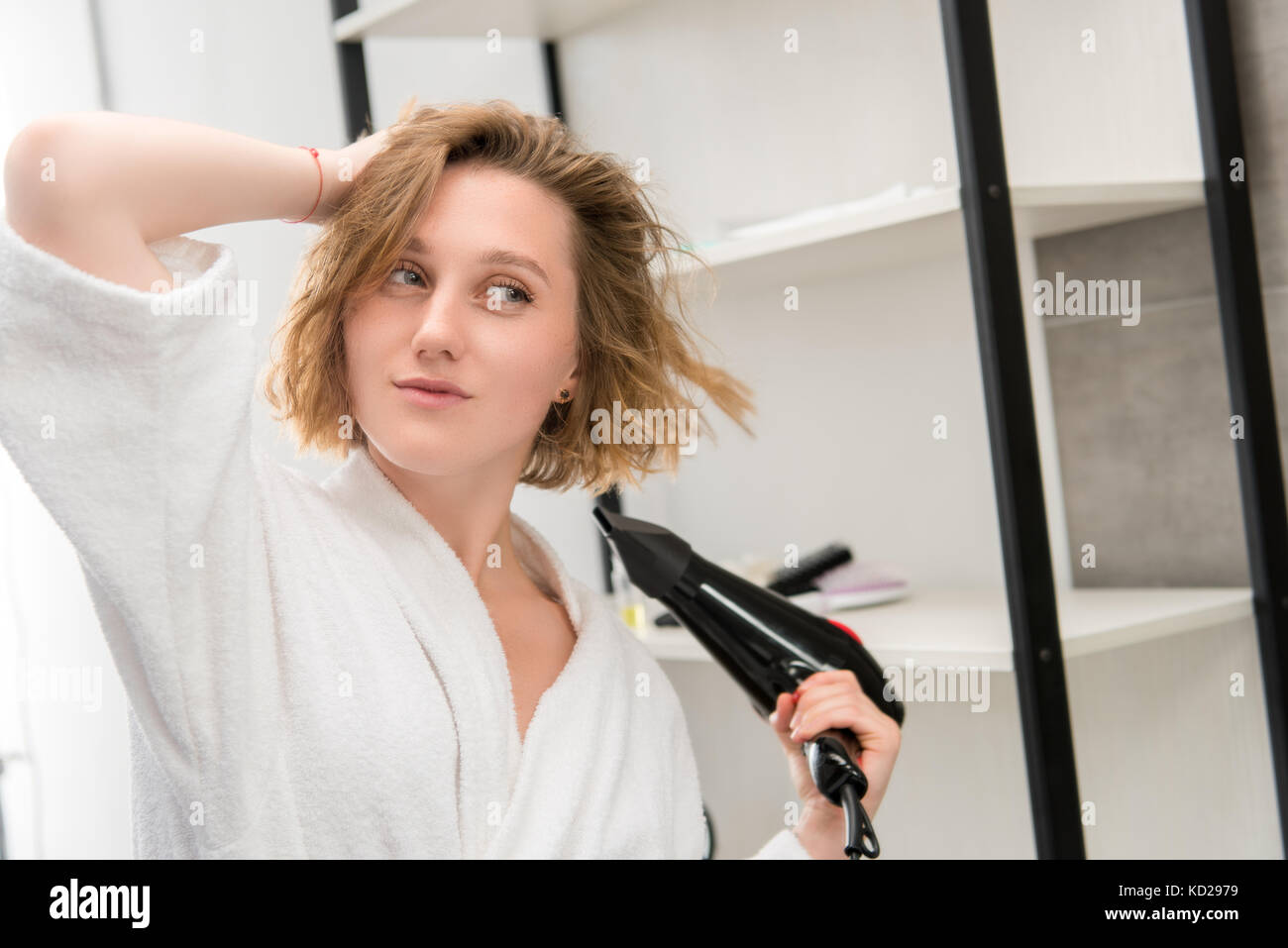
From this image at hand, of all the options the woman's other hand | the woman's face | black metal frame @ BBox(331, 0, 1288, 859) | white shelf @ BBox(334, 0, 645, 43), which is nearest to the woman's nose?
the woman's face

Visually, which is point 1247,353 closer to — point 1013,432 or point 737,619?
point 1013,432

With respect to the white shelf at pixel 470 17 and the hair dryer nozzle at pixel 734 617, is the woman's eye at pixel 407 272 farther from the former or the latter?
the white shelf at pixel 470 17

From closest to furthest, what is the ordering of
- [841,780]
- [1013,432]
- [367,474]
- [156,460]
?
[156,460] → [841,780] → [367,474] → [1013,432]

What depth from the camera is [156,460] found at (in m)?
0.58

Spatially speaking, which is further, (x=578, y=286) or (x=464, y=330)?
(x=578, y=286)

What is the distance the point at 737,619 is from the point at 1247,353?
0.64 metres

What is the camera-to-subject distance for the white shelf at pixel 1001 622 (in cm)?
102

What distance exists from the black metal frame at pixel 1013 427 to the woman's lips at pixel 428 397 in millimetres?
479

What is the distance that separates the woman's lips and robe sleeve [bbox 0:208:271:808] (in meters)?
0.11

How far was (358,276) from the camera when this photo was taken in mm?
731

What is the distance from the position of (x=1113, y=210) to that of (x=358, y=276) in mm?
771

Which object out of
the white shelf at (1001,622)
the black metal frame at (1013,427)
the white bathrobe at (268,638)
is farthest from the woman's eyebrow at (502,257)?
the white shelf at (1001,622)

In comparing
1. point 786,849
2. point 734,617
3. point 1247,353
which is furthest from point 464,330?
point 1247,353
